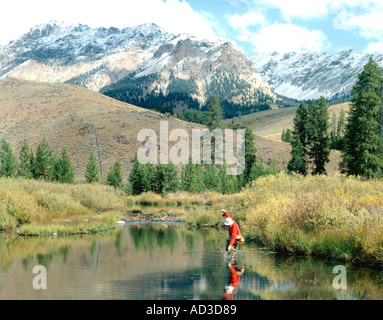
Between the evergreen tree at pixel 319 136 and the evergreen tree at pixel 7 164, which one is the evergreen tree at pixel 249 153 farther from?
the evergreen tree at pixel 7 164

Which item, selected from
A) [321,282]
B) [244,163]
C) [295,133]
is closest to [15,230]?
[321,282]

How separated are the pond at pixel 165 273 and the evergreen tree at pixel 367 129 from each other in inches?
1060

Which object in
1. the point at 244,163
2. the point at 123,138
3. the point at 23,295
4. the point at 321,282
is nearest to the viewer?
the point at 23,295

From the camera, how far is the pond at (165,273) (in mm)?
14258

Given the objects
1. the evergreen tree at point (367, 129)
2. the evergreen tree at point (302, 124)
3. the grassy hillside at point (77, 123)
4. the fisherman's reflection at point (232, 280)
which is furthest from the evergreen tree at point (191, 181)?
the fisherman's reflection at point (232, 280)

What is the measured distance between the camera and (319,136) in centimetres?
6625

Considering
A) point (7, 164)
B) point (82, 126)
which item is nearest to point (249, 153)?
point (7, 164)

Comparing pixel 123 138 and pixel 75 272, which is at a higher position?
pixel 123 138

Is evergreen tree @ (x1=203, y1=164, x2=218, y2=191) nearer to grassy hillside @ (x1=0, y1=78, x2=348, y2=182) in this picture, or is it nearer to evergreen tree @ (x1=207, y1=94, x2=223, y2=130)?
grassy hillside @ (x1=0, y1=78, x2=348, y2=182)

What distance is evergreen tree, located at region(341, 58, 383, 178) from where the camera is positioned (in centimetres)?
4803

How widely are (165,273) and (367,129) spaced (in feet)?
122
